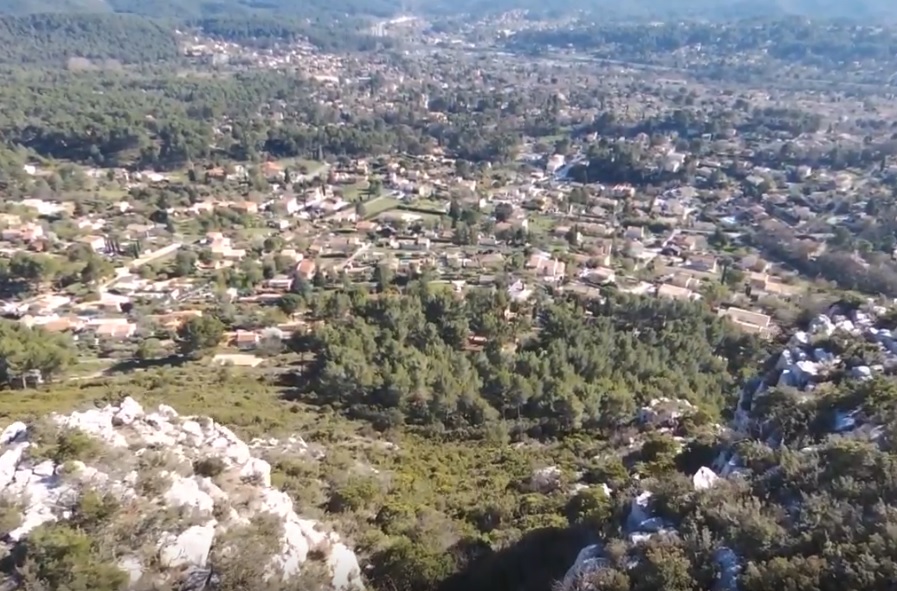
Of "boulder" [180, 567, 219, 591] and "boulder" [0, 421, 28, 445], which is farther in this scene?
"boulder" [0, 421, 28, 445]

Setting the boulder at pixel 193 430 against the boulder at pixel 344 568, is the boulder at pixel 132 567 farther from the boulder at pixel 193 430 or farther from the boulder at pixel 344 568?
the boulder at pixel 193 430

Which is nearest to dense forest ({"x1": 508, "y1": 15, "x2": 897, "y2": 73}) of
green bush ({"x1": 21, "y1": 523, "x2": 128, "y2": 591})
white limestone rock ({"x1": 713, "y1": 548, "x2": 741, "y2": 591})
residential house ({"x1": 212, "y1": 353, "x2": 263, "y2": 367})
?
residential house ({"x1": 212, "y1": 353, "x2": 263, "y2": 367})

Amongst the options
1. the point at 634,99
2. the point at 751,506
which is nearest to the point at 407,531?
the point at 751,506

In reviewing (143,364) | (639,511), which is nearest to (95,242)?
(143,364)

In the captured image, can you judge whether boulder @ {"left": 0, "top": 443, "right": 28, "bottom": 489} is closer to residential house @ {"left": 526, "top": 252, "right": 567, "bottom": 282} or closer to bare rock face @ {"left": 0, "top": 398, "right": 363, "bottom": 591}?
bare rock face @ {"left": 0, "top": 398, "right": 363, "bottom": 591}

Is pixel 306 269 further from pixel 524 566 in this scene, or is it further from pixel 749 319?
pixel 524 566
